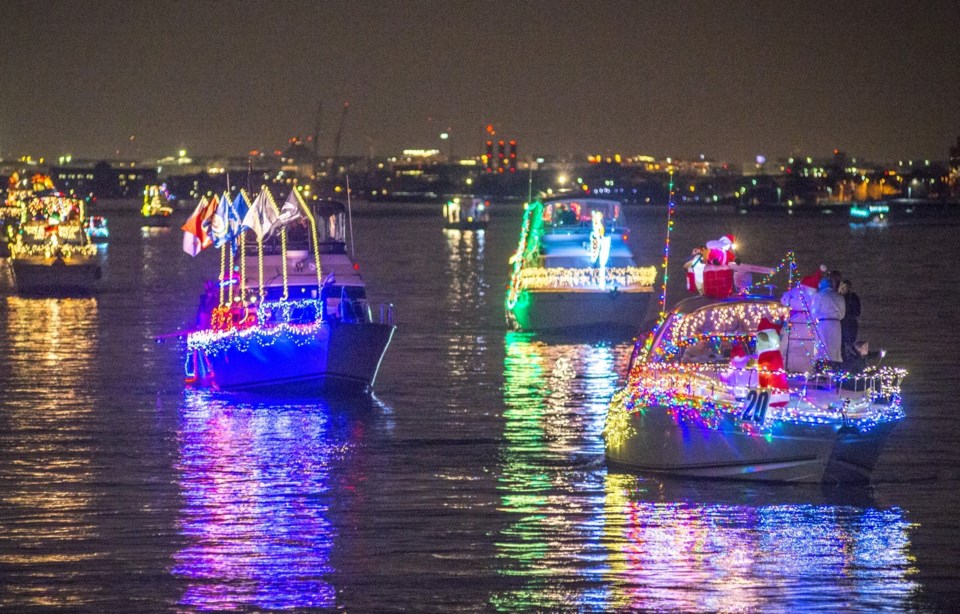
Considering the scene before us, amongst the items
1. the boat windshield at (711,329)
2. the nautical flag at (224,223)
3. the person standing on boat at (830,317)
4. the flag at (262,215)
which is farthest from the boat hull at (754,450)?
the nautical flag at (224,223)

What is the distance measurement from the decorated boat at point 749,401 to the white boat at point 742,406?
0.01 m

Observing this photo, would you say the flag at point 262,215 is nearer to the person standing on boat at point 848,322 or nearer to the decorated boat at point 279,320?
the decorated boat at point 279,320

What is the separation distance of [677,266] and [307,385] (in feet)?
242

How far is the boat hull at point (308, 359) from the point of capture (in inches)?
1058

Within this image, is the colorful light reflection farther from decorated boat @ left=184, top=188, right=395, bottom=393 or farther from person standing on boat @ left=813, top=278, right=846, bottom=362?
decorated boat @ left=184, top=188, right=395, bottom=393

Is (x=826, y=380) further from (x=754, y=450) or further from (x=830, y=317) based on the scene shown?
(x=830, y=317)

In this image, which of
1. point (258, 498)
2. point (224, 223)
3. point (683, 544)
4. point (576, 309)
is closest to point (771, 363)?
point (683, 544)

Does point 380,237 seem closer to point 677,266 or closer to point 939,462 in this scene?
point 677,266

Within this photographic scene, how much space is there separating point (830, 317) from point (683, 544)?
5.54 m

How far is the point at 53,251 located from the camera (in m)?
58.9

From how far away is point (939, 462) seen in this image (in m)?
21.7

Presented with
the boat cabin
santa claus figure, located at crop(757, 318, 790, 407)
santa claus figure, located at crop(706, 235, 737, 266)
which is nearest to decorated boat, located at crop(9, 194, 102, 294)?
santa claus figure, located at crop(706, 235, 737, 266)

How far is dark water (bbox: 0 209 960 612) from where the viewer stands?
14.5m

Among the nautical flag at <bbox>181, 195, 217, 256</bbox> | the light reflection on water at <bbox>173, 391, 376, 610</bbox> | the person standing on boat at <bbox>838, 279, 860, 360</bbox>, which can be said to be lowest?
the light reflection on water at <bbox>173, 391, 376, 610</bbox>
